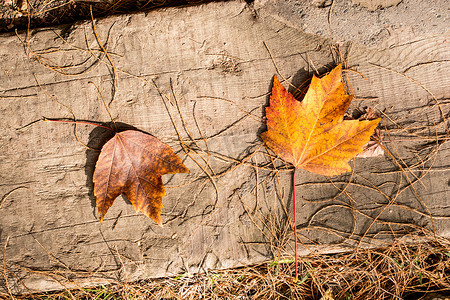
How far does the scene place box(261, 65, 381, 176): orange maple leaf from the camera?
5.87ft

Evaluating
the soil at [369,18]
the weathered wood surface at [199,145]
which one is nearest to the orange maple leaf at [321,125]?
the weathered wood surface at [199,145]

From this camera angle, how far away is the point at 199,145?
2037 mm

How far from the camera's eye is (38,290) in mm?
2098

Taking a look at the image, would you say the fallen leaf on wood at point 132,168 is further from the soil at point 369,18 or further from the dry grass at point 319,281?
the soil at point 369,18

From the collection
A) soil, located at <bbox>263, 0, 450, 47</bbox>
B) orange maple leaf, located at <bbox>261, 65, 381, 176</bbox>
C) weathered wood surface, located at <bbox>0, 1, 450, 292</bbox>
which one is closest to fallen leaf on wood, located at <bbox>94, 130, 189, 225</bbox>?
weathered wood surface, located at <bbox>0, 1, 450, 292</bbox>

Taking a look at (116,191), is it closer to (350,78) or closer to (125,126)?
(125,126)

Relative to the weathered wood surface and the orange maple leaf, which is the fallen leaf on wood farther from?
the orange maple leaf

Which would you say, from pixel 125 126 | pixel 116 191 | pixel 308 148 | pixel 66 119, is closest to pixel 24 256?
pixel 116 191

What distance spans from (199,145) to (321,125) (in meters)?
0.84

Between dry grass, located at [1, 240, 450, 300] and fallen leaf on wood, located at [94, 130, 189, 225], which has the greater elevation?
fallen leaf on wood, located at [94, 130, 189, 225]

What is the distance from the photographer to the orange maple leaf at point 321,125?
1788 millimetres

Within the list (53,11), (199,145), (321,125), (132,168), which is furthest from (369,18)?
(53,11)

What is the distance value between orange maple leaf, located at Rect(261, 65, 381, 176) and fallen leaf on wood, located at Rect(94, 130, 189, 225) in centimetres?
74

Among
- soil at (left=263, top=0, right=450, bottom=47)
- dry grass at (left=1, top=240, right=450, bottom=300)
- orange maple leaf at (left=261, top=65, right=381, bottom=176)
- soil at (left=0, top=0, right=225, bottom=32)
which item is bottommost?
dry grass at (left=1, top=240, right=450, bottom=300)
